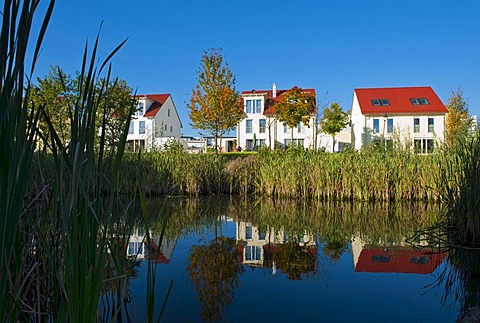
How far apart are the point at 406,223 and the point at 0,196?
22.2ft

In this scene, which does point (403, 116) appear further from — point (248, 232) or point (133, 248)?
point (133, 248)

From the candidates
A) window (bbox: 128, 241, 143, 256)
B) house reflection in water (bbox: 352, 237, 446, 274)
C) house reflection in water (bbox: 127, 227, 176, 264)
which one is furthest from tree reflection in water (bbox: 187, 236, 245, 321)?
house reflection in water (bbox: 352, 237, 446, 274)

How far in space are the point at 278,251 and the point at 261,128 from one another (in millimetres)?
31373

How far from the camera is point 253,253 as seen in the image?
15.4 ft

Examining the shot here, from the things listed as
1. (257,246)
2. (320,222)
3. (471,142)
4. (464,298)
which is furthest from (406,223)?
(464,298)

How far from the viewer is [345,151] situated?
36.3 ft

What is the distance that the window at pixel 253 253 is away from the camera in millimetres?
4480

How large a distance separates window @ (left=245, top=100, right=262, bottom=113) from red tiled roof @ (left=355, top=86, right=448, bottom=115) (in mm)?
8758

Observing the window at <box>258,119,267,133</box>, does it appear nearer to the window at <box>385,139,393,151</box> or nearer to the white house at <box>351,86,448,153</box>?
the white house at <box>351,86,448,153</box>

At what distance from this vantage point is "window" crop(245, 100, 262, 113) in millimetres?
36094

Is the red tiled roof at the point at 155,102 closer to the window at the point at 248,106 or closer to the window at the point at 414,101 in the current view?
the window at the point at 248,106

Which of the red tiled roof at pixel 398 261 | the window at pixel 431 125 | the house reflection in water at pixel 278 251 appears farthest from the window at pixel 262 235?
the window at pixel 431 125

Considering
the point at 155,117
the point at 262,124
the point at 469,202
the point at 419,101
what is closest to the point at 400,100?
the point at 419,101

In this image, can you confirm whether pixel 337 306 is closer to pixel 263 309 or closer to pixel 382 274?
pixel 263 309
